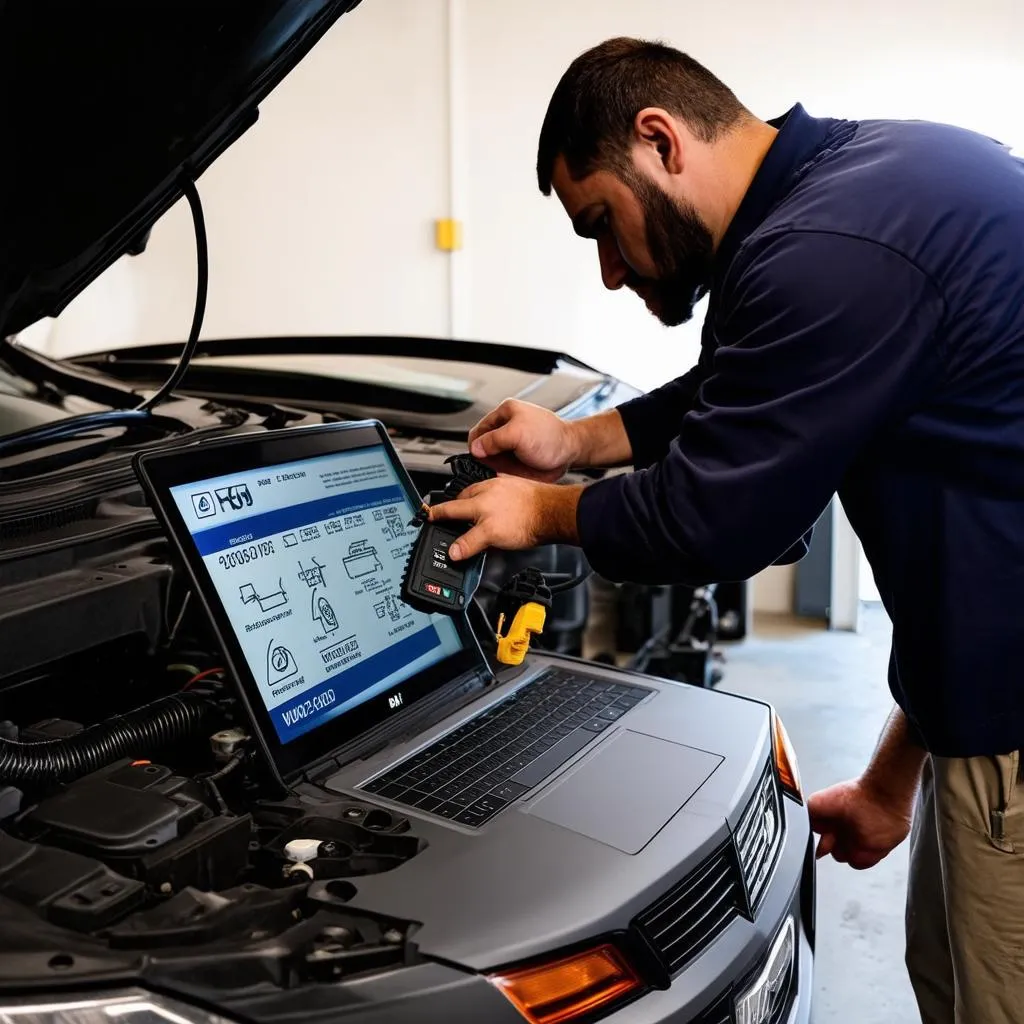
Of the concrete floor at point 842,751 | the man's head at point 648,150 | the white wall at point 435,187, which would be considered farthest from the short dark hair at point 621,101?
the white wall at point 435,187

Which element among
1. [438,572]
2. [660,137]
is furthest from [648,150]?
[438,572]

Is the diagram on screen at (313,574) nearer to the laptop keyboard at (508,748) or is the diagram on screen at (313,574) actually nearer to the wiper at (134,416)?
the laptop keyboard at (508,748)

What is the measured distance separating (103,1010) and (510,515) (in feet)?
1.86

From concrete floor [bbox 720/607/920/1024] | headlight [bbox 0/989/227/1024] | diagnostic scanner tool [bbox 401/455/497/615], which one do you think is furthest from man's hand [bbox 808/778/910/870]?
headlight [bbox 0/989/227/1024]

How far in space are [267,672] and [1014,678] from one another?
0.79 metres

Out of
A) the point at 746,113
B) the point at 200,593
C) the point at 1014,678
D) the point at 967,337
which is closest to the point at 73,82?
the point at 200,593

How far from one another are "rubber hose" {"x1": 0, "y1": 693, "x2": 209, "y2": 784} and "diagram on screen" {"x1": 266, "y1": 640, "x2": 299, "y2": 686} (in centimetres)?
14

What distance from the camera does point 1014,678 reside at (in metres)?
1.05

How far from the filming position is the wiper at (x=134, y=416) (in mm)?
1392

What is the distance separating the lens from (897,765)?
145 centimetres

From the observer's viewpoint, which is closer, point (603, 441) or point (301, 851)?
point (301, 851)

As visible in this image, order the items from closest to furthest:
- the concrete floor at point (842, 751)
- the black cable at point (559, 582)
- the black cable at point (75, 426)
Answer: the black cable at point (75, 426), the black cable at point (559, 582), the concrete floor at point (842, 751)

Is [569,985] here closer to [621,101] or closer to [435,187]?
[621,101]

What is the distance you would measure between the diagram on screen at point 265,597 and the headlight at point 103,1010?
0.43 meters
